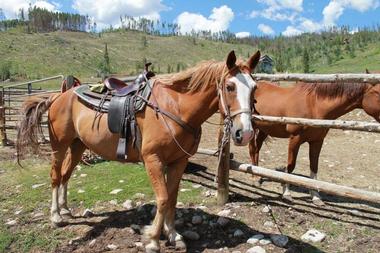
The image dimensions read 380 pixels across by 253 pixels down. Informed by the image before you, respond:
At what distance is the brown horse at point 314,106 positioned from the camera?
5.88 meters

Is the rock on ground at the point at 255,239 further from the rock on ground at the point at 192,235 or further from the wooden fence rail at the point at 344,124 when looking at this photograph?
the wooden fence rail at the point at 344,124

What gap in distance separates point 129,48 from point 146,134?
346ft

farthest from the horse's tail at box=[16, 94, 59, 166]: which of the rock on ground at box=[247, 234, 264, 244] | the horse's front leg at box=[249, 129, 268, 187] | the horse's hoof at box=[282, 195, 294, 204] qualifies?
the horse's front leg at box=[249, 129, 268, 187]

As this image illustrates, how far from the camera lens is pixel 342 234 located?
451cm

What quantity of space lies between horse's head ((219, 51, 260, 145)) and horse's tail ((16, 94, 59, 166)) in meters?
2.84

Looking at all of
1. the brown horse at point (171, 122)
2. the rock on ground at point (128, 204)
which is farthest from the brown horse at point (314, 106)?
the brown horse at point (171, 122)

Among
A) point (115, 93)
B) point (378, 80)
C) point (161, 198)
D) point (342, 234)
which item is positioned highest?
point (378, 80)

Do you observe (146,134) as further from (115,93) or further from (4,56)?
(4,56)

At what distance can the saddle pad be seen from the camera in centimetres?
469

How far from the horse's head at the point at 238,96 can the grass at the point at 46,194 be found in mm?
2359

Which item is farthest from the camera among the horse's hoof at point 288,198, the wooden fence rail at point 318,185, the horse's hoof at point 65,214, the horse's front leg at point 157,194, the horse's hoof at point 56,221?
the horse's hoof at point 288,198

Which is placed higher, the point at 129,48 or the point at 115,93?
the point at 129,48

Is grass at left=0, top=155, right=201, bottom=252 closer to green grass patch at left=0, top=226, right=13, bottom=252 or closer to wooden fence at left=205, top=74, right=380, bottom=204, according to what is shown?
green grass patch at left=0, top=226, right=13, bottom=252

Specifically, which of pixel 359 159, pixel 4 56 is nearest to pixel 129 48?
pixel 4 56
